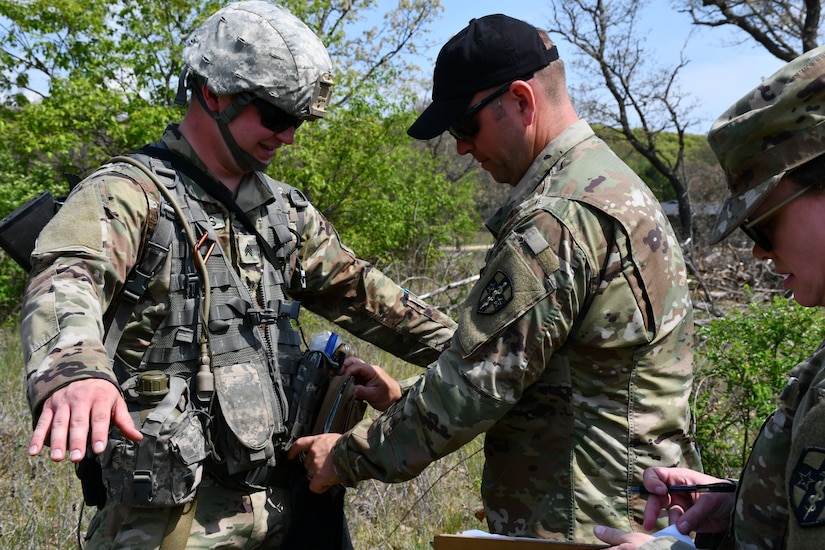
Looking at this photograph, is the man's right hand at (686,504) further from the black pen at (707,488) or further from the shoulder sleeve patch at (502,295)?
the shoulder sleeve patch at (502,295)

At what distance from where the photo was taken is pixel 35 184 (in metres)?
10.0

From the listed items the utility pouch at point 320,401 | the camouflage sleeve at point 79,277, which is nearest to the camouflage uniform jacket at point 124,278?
the camouflage sleeve at point 79,277

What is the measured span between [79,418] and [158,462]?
0.68 metres

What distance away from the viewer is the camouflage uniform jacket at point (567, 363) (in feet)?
6.75

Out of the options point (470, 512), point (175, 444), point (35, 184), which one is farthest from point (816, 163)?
point (35, 184)

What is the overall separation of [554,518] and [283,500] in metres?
1.04

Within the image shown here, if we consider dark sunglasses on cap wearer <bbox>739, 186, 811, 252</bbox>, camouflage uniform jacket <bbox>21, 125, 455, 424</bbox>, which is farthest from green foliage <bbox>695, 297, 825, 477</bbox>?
dark sunglasses on cap wearer <bbox>739, 186, 811, 252</bbox>

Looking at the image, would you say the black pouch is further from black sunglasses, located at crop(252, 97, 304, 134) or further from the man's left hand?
black sunglasses, located at crop(252, 97, 304, 134)

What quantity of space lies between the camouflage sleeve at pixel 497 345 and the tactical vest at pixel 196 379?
0.61 metres

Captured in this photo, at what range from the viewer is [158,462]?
7.66 feet

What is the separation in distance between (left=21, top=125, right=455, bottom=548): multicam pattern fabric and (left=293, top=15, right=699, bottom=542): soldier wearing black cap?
2.54ft

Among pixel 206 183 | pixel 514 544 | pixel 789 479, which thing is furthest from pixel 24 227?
pixel 789 479

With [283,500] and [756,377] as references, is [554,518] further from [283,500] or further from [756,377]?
[756,377]

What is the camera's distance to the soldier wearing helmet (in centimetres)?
230
